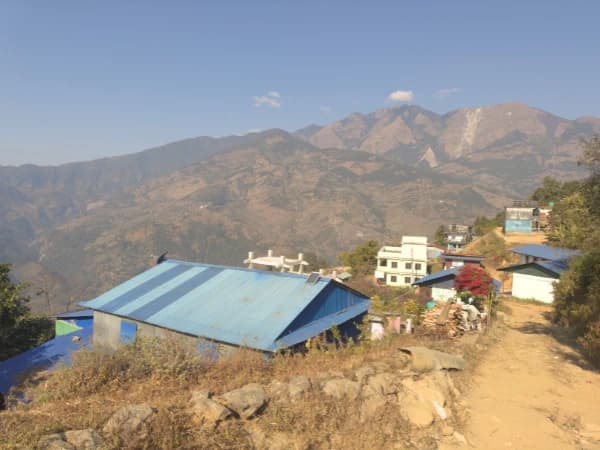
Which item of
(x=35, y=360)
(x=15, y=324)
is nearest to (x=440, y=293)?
(x=35, y=360)

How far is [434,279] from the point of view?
100 feet

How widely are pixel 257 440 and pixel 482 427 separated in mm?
4033

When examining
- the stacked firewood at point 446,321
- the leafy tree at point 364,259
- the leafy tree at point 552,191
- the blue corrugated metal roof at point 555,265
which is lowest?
the leafy tree at point 364,259

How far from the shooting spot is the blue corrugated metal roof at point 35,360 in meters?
17.0

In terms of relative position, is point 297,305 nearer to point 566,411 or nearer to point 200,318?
point 200,318

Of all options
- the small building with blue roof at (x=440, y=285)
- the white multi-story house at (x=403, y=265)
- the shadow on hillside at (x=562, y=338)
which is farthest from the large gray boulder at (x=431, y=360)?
the white multi-story house at (x=403, y=265)

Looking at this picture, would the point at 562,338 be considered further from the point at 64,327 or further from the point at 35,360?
the point at 64,327

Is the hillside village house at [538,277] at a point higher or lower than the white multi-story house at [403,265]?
higher

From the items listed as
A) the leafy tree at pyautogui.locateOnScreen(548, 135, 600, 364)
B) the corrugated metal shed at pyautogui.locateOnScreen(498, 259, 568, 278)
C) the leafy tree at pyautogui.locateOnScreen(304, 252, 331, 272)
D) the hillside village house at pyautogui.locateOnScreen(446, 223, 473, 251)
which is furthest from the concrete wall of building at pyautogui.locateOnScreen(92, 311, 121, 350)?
the hillside village house at pyautogui.locateOnScreen(446, 223, 473, 251)

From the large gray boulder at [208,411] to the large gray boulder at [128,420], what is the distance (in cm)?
64

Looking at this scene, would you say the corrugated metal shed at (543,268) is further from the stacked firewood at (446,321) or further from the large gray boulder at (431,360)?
the large gray boulder at (431,360)

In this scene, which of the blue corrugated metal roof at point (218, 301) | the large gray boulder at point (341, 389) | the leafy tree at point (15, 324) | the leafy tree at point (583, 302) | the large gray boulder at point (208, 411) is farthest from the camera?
the leafy tree at point (15, 324)

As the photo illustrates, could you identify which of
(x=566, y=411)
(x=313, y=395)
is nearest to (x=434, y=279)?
(x=566, y=411)

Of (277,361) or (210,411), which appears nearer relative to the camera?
(210,411)
